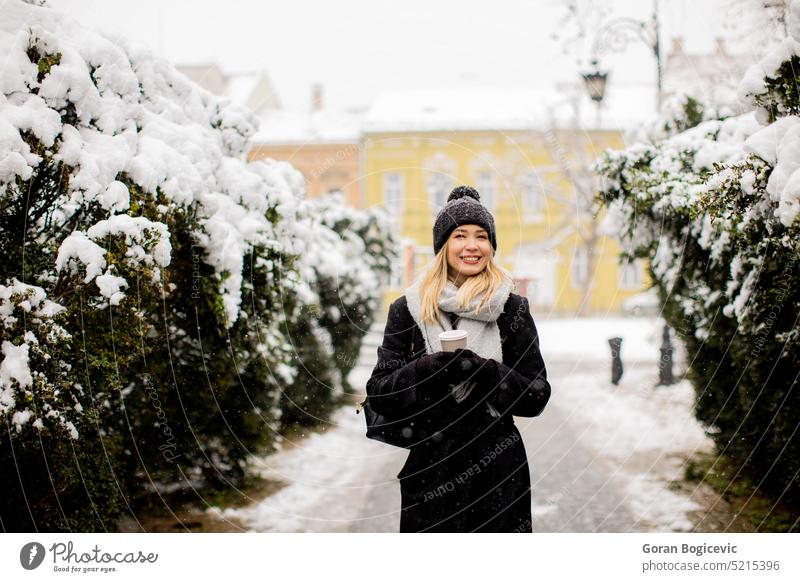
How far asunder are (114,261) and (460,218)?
149cm

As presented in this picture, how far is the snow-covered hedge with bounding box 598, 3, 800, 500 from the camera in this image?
110 inches

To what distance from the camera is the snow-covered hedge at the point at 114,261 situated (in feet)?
9.19

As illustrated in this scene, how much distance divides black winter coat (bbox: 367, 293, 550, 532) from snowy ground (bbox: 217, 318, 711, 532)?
2.03 m

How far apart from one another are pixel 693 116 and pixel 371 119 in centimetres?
339

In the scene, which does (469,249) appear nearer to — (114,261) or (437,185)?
(114,261)

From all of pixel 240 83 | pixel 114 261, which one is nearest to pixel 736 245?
pixel 114 261

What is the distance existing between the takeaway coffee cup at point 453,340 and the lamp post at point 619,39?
378 cm

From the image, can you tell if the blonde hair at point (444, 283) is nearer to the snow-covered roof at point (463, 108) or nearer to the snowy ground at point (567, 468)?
the snowy ground at point (567, 468)

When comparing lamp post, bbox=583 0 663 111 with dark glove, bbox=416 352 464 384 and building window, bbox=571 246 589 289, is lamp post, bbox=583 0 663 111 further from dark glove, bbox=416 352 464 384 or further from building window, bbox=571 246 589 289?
building window, bbox=571 246 589 289

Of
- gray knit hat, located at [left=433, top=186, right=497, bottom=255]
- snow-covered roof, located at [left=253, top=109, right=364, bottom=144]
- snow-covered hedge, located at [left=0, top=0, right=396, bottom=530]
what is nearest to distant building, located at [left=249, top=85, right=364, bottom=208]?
snow-covered roof, located at [left=253, top=109, right=364, bottom=144]

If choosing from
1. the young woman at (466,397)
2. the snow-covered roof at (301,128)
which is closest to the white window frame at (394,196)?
the snow-covered roof at (301,128)

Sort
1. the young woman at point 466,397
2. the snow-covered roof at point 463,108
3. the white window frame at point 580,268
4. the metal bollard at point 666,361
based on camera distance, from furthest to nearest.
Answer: the white window frame at point 580,268 → the metal bollard at point 666,361 → the snow-covered roof at point 463,108 → the young woman at point 466,397
